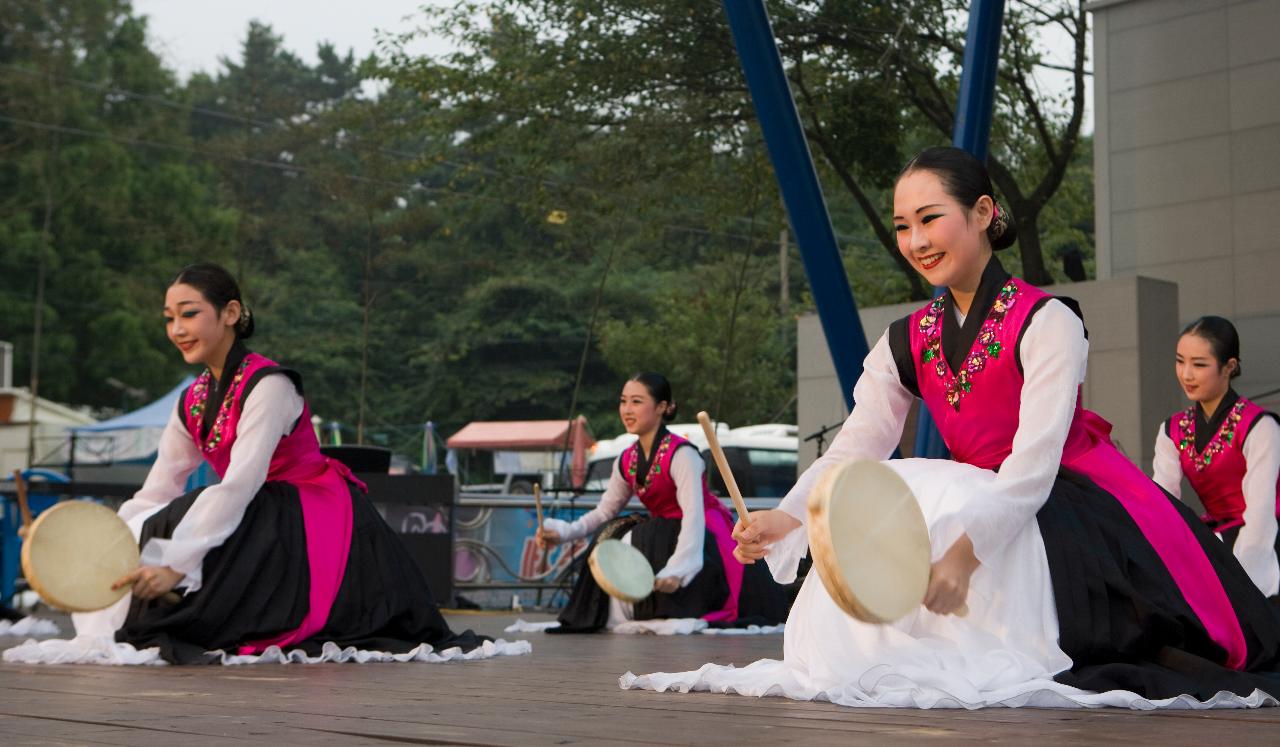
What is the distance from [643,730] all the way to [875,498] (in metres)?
0.45

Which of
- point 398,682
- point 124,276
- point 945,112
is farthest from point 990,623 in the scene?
point 124,276

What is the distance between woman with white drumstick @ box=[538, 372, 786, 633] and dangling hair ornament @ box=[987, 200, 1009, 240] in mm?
3033

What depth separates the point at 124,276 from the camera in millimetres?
21078

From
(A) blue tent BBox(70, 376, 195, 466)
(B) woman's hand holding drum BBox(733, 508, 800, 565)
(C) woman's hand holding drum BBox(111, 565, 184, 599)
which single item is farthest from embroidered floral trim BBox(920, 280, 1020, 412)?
(A) blue tent BBox(70, 376, 195, 466)

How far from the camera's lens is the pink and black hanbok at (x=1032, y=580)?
2191 mm

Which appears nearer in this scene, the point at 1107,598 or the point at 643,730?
the point at 643,730

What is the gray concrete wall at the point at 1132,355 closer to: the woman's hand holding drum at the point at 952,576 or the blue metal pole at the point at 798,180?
the blue metal pole at the point at 798,180

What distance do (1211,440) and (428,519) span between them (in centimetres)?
404

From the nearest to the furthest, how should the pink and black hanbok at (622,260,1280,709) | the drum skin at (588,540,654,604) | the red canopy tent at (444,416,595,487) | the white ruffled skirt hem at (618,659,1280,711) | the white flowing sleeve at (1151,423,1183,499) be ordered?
the white ruffled skirt hem at (618,659,1280,711), the pink and black hanbok at (622,260,1280,709), the white flowing sleeve at (1151,423,1183,499), the drum skin at (588,540,654,604), the red canopy tent at (444,416,595,487)

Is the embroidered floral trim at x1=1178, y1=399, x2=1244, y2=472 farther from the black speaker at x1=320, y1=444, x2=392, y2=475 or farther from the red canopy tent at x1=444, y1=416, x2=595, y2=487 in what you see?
the red canopy tent at x1=444, y1=416, x2=595, y2=487

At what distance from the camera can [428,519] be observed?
24.3 ft

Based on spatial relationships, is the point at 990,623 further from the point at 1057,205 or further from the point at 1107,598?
the point at 1057,205

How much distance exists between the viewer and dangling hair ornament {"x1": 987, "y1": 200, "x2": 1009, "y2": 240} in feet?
8.43

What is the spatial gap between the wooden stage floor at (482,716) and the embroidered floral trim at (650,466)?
2597 millimetres
